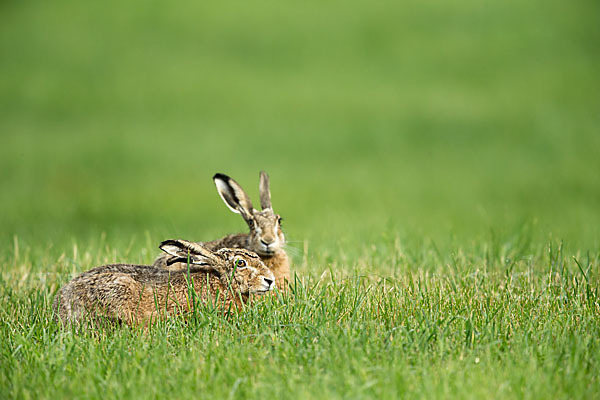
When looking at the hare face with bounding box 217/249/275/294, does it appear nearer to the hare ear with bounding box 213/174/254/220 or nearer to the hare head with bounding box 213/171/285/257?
the hare head with bounding box 213/171/285/257

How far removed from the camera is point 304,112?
2300cm

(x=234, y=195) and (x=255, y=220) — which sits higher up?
(x=234, y=195)

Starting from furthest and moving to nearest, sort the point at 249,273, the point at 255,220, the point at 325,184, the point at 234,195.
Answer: the point at 325,184 → the point at 234,195 → the point at 255,220 → the point at 249,273

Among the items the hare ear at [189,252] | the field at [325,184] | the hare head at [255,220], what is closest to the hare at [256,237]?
the hare head at [255,220]

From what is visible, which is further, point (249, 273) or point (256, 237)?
point (256, 237)

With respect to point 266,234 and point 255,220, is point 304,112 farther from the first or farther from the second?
point 266,234

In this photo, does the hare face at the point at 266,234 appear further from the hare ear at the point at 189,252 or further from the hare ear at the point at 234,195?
the hare ear at the point at 189,252

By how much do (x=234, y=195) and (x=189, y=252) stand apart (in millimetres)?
1661

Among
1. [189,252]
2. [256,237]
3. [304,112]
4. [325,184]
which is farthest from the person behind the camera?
[304,112]

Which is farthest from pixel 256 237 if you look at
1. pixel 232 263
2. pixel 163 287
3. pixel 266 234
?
pixel 163 287

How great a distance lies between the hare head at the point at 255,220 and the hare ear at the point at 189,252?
3.34 ft

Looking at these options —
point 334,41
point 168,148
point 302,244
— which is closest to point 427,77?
point 334,41

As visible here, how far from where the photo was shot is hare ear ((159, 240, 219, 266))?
615 centimetres

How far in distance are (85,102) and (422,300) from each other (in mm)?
20729
